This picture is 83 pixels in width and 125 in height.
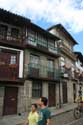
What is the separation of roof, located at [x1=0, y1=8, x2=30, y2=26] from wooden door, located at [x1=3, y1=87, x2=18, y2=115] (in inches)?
243

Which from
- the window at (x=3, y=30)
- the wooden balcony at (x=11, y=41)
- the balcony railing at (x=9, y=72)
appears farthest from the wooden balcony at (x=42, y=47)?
the balcony railing at (x=9, y=72)

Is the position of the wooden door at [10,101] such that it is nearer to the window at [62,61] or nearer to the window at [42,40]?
the window at [42,40]

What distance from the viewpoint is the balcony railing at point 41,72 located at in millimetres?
20000

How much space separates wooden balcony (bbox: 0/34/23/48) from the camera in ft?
58.7

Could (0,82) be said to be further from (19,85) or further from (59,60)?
(59,60)

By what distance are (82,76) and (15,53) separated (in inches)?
685

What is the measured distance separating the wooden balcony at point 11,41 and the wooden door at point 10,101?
3.86m

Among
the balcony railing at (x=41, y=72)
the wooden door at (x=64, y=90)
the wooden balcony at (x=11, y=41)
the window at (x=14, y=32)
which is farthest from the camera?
the wooden door at (x=64, y=90)

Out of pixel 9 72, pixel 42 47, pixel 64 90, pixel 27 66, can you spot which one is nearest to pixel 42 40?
pixel 42 47

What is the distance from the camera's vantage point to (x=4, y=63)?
58.5ft

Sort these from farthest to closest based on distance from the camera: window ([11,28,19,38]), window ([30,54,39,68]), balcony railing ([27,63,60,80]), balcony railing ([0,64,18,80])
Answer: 1. window ([30,54,39,68])
2. balcony railing ([27,63,60,80])
3. window ([11,28,19,38])
4. balcony railing ([0,64,18,80])

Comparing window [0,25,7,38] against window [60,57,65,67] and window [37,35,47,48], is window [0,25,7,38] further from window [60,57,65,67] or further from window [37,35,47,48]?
window [60,57,65,67]

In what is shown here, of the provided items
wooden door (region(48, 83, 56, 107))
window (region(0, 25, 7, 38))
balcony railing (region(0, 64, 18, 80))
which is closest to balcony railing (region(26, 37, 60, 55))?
window (region(0, 25, 7, 38))

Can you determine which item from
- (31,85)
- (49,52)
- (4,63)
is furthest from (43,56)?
(4,63)
